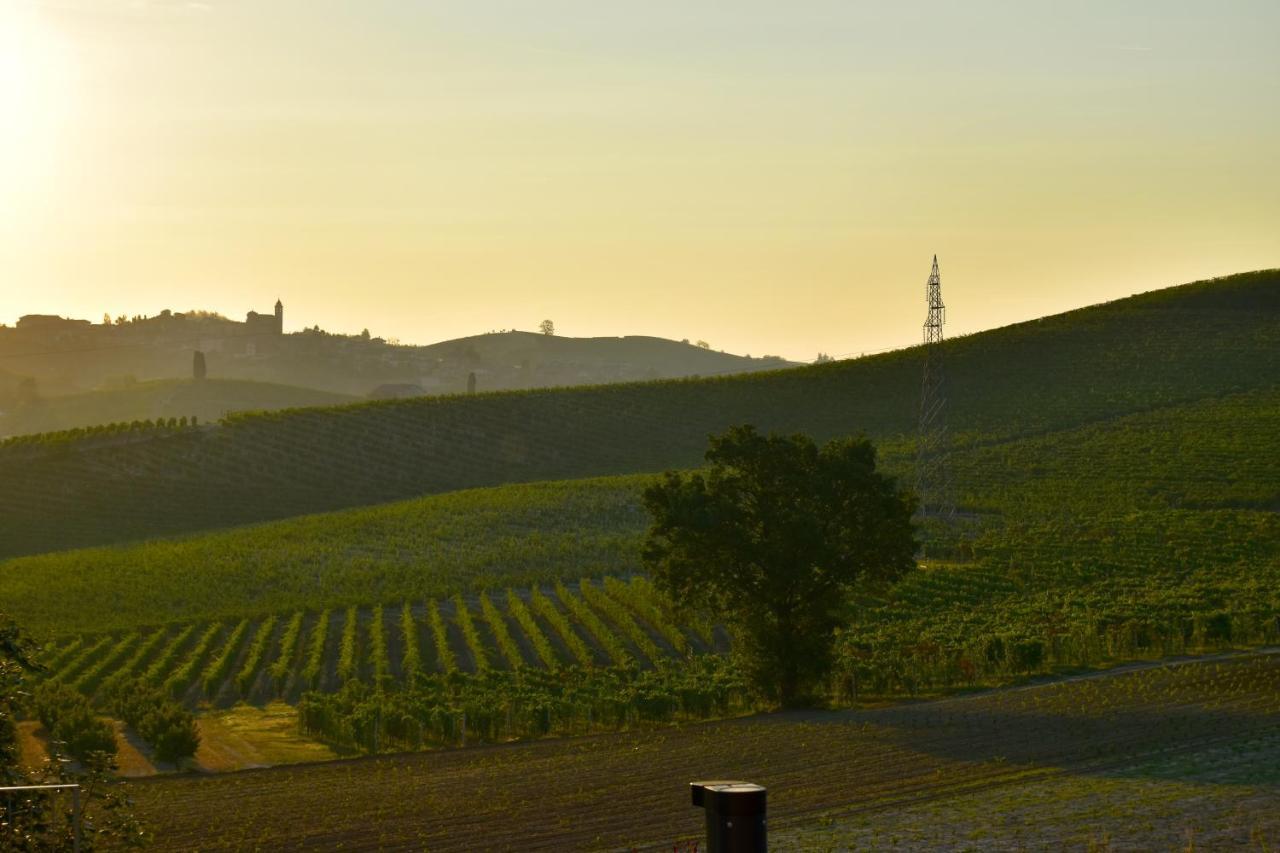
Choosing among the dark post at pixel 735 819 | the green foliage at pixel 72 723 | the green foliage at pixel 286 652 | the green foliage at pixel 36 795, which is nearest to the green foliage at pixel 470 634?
the green foliage at pixel 286 652

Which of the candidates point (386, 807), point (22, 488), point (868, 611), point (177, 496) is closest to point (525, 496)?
point (177, 496)

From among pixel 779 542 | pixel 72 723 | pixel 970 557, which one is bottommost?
pixel 72 723

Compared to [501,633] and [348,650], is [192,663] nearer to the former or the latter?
[348,650]

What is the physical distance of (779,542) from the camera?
41031 millimetres

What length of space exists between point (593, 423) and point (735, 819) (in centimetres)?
11799

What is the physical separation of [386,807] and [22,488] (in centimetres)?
8491

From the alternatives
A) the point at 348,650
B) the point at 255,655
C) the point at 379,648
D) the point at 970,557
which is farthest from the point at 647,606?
the point at 970,557

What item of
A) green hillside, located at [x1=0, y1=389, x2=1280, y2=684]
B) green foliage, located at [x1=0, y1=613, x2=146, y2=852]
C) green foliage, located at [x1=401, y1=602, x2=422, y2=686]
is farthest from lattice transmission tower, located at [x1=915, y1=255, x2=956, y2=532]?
green foliage, located at [x1=0, y1=613, x2=146, y2=852]

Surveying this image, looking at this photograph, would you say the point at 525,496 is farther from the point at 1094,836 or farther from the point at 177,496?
the point at 1094,836

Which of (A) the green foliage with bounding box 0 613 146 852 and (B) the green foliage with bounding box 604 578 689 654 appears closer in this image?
(A) the green foliage with bounding box 0 613 146 852

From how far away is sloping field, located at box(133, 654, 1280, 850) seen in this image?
24.7m

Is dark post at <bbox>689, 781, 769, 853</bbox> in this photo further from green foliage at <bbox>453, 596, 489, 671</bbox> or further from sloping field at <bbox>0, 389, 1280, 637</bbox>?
sloping field at <bbox>0, 389, 1280, 637</bbox>

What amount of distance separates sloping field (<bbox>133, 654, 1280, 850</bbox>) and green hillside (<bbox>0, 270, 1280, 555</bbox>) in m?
66.7

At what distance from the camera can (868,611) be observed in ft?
191
